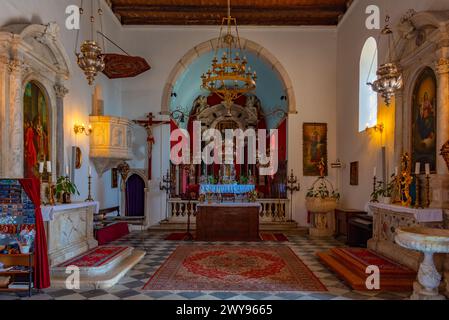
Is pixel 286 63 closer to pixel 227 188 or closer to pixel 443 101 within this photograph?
pixel 227 188

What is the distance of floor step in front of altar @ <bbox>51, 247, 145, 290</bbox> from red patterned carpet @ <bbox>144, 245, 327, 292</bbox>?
527 mm

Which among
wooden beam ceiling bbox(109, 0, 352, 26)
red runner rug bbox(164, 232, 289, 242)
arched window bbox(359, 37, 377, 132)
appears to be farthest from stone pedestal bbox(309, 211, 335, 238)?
wooden beam ceiling bbox(109, 0, 352, 26)

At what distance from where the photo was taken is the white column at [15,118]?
6.02 meters

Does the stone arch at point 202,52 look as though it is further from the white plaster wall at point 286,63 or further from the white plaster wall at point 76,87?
the white plaster wall at point 76,87

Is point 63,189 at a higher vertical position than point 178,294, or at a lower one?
higher

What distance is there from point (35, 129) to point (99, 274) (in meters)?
2.89

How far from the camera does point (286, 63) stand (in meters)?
12.3

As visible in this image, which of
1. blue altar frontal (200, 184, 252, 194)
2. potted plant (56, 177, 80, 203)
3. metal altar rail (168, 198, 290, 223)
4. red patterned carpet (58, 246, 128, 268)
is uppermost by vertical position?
Answer: potted plant (56, 177, 80, 203)

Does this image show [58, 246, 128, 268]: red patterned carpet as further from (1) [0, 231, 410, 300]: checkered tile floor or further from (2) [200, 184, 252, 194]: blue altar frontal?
(2) [200, 184, 252, 194]: blue altar frontal

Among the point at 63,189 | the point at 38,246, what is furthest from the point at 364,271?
Result: the point at 63,189

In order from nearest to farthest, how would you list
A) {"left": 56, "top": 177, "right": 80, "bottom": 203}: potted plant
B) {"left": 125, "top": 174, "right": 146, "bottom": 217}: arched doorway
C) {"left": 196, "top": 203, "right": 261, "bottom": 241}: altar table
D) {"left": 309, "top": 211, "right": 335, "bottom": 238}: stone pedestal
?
1. {"left": 56, "top": 177, "right": 80, "bottom": 203}: potted plant
2. {"left": 196, "top": 203, "right": 261, "bottom": 241}: altar table
3. {"left": 309, "top": 211, "right": 335, "bottom": 238}: stone pedestal
4. {"left": 125, "top": 174, "right": 146, "bottom": 217}: arched doorway

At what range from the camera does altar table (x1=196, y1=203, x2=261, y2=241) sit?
981 cm

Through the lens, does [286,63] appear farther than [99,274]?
Yes

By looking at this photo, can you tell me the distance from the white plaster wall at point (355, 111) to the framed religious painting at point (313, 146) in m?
0.48
